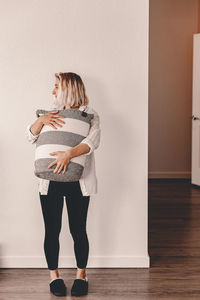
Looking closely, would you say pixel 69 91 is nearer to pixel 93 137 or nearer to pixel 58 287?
pixel 93 137

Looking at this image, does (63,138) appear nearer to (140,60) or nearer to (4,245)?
(140,60)

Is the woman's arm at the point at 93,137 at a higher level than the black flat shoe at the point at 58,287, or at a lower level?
higher

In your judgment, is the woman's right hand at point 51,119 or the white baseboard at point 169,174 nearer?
the woman's right hand at point 51,119

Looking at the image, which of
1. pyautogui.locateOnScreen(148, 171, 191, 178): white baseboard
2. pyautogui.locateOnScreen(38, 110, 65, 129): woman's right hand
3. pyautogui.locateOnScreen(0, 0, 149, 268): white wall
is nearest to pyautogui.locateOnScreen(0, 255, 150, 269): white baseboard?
pyautogui.locateOnScreen(0, 0, 149, 268): white wall

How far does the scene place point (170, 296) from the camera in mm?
2051

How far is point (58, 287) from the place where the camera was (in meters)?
2.08

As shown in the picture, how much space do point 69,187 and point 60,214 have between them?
0.19 metres

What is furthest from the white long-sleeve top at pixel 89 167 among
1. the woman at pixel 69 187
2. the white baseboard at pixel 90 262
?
the white baseboard at pixel 90 262

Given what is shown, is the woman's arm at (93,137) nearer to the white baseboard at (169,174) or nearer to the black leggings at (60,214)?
the black leggings at (60,214)

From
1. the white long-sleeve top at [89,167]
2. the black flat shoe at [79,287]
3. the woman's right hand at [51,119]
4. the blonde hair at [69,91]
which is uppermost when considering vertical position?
the blonde hair at [69,91]

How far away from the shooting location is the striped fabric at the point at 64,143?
189 centimetres

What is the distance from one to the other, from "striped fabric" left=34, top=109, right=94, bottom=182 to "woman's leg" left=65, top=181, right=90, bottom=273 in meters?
0.12

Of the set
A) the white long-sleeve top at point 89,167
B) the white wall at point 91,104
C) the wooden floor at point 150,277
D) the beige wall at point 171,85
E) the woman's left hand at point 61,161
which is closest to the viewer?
the woman's left hand at point 61,161

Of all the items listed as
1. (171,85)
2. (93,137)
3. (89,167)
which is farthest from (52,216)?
(171,85)
